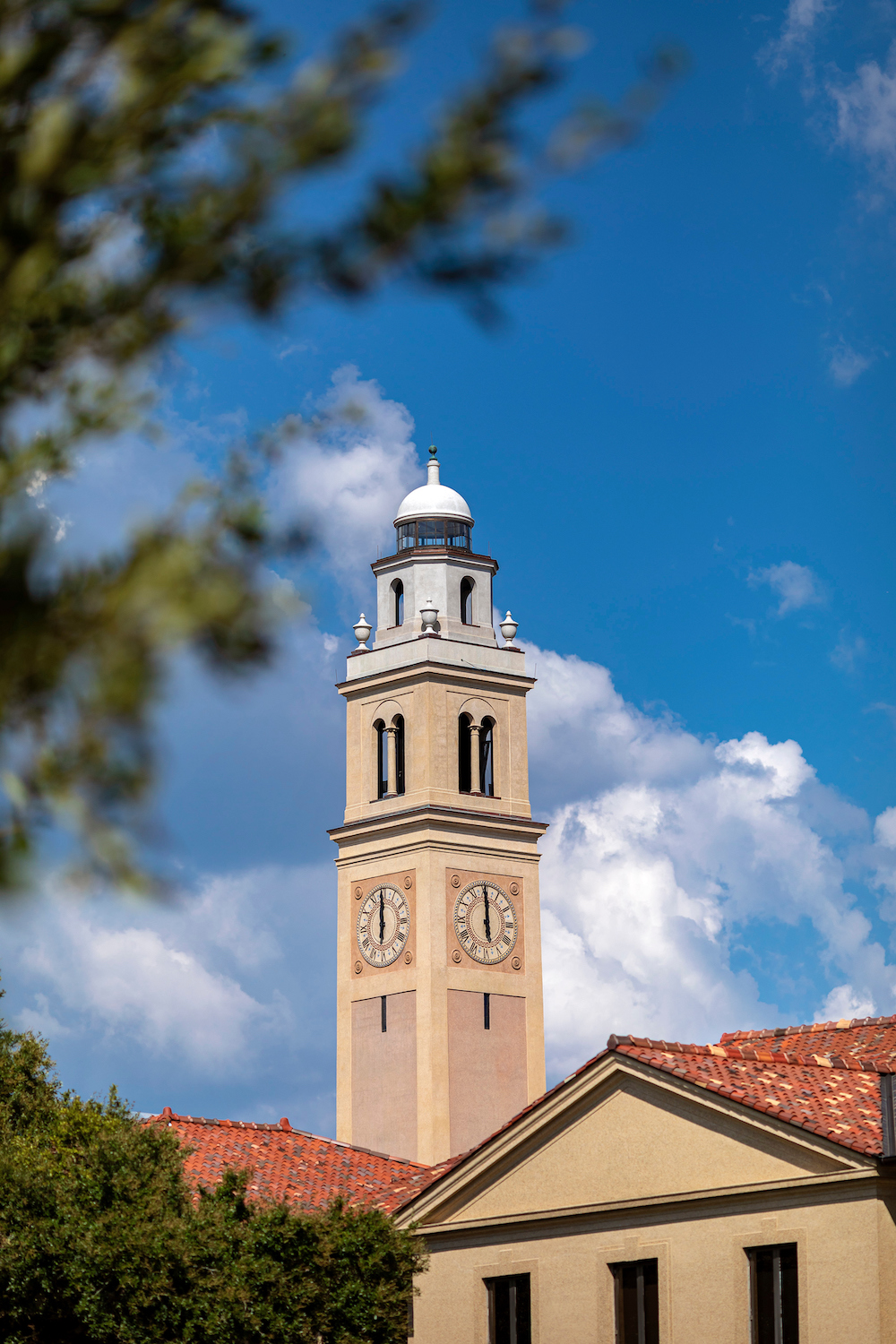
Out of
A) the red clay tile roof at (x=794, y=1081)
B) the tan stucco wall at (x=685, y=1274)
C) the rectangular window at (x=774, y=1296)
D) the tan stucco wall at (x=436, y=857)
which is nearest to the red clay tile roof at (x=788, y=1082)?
the red clay tile roof at (x=794, y=1081)

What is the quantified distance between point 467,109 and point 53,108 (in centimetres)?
97

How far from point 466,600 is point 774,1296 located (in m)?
47.8

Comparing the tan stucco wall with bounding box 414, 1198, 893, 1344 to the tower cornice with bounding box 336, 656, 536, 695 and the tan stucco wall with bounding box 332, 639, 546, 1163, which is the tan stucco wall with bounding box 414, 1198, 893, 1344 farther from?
the tower cornice with bounding box 336, 656, 536, 695

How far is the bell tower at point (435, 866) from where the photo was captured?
7031 cm

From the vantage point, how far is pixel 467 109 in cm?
489

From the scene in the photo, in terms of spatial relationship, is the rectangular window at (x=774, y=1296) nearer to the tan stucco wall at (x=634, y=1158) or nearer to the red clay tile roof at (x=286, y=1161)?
the tan stucco wall at (x=634, y=1158)

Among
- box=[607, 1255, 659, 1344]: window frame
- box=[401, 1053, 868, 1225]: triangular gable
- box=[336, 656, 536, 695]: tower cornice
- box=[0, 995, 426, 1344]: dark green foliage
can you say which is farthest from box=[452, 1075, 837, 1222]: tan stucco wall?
box=[336, 656, 536, 695]: tower cornice

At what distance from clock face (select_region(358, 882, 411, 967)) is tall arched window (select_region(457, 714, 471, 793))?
4621 mm

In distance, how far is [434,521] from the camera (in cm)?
7700

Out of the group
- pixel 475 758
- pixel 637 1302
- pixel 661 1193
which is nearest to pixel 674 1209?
pixel 661 1193

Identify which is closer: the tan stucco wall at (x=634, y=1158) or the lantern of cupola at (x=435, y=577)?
the tan stucco wall at (x=634, y=1158)

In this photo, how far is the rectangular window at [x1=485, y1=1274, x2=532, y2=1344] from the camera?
114 ft

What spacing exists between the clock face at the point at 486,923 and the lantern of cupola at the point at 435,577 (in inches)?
367

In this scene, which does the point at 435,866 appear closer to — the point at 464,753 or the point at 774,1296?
the point at 464,753
